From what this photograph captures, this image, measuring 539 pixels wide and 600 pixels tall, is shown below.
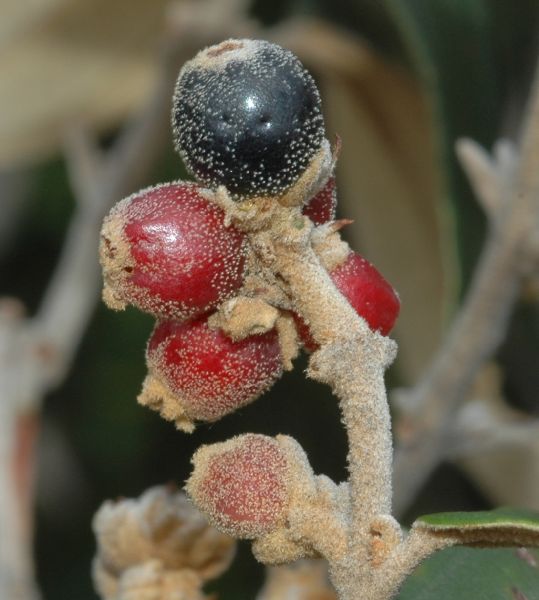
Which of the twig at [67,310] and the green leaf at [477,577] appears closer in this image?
the green leaf at [477,577]

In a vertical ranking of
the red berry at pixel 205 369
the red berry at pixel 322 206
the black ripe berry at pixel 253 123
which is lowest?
the red berry at pixel 205 369

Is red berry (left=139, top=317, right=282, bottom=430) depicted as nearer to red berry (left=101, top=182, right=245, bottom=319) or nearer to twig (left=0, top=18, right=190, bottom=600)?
red berry (left=101, top=182, right=245, bottom=319)

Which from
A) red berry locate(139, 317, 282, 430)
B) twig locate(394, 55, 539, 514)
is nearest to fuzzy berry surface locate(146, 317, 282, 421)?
red berry locate(139, 317, 282, 430)

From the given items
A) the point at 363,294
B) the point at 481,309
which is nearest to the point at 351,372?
the point at 363,294

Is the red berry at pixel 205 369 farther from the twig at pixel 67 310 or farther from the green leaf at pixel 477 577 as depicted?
the twig at pixel 67 310

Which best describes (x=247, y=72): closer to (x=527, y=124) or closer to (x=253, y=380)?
(x=253, y=380)

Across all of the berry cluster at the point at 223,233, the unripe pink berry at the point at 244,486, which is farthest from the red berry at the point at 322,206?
the unripe pink berry at the point at 244,486

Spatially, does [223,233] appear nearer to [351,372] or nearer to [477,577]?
[351,372]

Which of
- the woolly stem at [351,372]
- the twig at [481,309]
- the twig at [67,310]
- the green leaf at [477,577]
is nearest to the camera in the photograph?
the woolly stem at [351,372]
